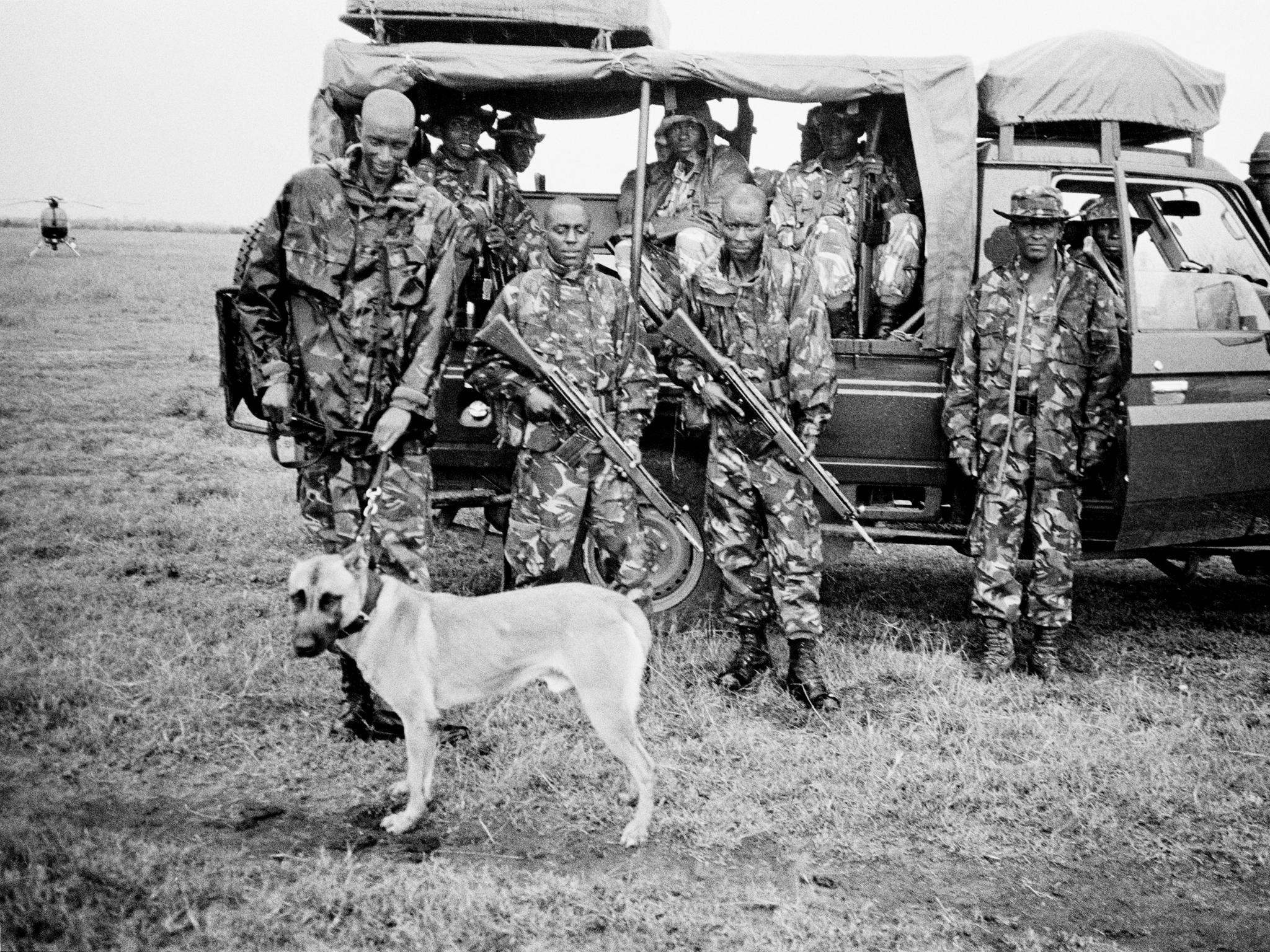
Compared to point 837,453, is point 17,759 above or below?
below

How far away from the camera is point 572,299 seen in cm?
439

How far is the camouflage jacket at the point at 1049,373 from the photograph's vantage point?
4.60 meters

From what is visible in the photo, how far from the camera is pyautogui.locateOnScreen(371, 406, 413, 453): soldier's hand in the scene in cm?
384

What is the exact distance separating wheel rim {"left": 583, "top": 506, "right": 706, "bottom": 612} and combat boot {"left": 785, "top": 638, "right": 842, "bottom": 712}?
0.76 meters

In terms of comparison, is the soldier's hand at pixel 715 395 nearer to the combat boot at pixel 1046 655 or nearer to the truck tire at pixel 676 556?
the truck tire at pixel 676 556

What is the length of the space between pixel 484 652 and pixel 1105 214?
3847 millimetres

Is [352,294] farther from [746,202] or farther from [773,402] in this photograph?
[773,402]

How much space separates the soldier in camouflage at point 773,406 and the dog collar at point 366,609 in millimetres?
1667

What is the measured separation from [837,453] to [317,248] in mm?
2520

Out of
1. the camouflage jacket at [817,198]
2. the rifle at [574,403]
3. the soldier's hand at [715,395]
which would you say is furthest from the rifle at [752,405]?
the camouflage jacket at [817,198]

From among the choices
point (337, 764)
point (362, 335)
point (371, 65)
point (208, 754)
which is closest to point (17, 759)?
point (208, 754)

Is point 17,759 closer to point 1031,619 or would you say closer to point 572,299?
point 572,299

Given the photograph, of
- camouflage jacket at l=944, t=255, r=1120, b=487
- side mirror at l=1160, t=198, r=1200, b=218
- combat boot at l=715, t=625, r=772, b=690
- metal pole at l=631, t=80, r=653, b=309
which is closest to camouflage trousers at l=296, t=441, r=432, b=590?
metal pole at l=631, t=80, r=653, b=309

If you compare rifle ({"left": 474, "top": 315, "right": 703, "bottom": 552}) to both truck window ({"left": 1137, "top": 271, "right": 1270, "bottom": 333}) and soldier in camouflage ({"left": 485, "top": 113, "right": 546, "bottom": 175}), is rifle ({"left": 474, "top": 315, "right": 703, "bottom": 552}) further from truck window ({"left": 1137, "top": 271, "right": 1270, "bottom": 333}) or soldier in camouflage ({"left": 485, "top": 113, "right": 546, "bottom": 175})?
truck window ({"left": 1137, "top": 271, "right": 1270, "bottom": 333})
